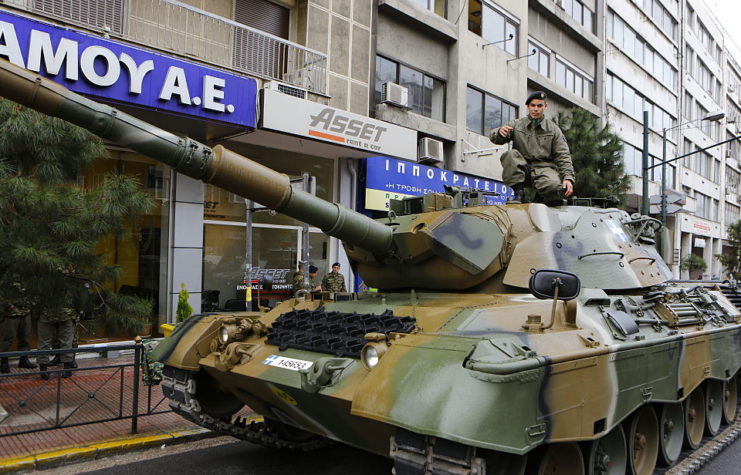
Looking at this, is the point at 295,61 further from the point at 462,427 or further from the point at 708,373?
the point at 462,427

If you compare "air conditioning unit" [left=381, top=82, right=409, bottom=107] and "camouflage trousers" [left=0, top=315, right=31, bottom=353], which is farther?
"air conditioning unit" [left=381, top=82, right=409, bottom=107]

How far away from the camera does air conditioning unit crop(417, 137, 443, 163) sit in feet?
54.8

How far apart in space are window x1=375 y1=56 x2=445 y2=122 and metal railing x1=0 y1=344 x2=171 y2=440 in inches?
408

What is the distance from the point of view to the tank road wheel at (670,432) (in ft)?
20.6

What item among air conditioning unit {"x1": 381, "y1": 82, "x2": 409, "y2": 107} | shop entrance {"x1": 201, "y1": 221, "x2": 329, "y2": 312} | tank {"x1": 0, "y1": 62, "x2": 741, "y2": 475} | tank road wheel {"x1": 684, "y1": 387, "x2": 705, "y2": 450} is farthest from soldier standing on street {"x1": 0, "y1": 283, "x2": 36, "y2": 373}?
air conditioning unit {"x1": 381, "y1": 82, "x2": 409, "y2": 107}

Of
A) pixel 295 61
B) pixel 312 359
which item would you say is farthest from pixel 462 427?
pixel 295 61

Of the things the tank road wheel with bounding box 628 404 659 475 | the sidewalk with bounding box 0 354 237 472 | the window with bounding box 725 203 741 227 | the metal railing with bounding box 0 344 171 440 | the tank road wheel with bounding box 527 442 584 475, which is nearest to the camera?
the tank road wheel with bounding box 527 442 584 475

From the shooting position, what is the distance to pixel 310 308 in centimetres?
674

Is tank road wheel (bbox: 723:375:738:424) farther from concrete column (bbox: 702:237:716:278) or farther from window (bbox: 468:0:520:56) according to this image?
concrete column (bbox: 702:237:716:278)

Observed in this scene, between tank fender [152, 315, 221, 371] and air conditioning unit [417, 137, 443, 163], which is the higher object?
air conditioning unit [417, 137, 443, 163]

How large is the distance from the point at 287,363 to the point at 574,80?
23.5 m

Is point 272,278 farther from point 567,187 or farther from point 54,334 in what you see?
point 567,187

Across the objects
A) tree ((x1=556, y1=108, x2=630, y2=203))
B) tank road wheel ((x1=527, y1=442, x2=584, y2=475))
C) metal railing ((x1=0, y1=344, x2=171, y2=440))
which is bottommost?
metal railing ((x1=0, y1=344, x2=171, y2=440))

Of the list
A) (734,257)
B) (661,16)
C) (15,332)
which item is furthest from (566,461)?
(734,257)
